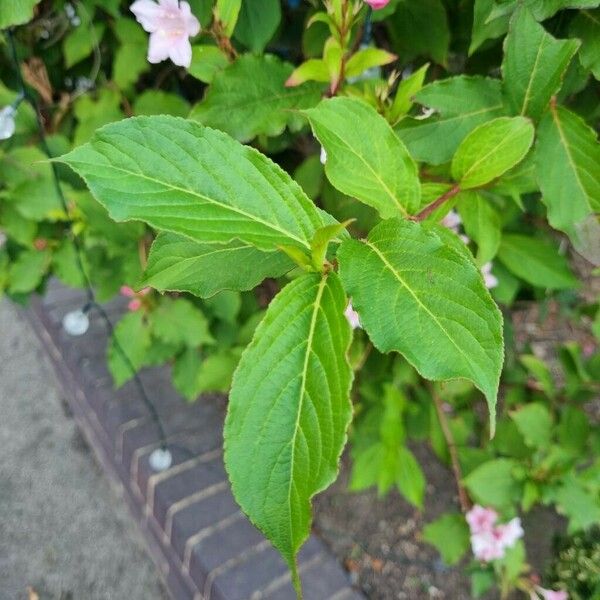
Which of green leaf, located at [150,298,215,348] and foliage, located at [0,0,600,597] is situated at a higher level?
foliage, located at [0,0,600,597]

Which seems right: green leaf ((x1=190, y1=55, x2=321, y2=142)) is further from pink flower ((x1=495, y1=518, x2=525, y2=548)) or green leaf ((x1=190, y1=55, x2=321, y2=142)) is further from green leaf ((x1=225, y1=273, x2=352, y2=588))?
pink flower ((x1=495, y1=518, x2=525, y2=548))

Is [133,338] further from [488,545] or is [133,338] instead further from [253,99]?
[488,545]

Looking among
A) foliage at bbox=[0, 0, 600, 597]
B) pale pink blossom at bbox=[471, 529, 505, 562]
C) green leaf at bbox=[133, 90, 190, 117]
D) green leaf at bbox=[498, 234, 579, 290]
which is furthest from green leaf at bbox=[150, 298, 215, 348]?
pale pink blossom at bbox=[471, 529, 505, 562]

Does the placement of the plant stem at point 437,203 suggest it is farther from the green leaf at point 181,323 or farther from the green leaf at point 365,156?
the green leaf at point 181,323

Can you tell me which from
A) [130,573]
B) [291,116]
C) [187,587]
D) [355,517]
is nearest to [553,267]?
[291,116]

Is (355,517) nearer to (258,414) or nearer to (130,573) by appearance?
(130,573)

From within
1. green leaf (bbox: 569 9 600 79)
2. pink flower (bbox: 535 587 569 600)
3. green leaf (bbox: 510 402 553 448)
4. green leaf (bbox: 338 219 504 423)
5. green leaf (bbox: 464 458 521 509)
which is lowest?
pink flower (bbox: 535 587 569 600)

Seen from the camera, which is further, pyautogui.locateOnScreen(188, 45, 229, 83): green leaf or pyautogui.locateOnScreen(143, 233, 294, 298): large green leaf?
pyautogui.locateOnScreen(188, 45, 229, 83): green leaf
